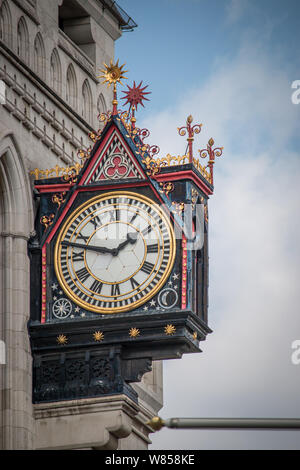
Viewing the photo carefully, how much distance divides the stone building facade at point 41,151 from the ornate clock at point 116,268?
27 centimetres

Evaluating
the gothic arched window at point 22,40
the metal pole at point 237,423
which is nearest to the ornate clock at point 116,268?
the gothic arched window at point 22,40

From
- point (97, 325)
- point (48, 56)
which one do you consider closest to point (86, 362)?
point (97, 325)

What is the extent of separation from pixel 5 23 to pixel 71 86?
2851mm

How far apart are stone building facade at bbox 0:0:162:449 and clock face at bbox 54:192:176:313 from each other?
0.85m

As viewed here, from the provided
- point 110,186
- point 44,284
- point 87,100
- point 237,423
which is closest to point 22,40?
point 87,100

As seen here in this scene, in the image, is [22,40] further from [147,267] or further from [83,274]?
[147,267]

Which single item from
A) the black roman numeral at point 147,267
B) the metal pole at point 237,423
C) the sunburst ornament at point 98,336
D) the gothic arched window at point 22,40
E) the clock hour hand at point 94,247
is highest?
the gothic arched window at point 22,40

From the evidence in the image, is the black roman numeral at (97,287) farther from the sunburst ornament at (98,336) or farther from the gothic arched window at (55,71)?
the gothic arched window at (55,71)

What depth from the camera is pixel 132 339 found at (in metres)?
31.1

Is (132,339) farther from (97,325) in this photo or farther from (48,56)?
(48,56)

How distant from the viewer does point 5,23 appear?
33500 millimetres

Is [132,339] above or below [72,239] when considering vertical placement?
below

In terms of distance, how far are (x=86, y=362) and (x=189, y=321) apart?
1965 millimetres

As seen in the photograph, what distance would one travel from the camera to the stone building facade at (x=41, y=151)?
103 ft
